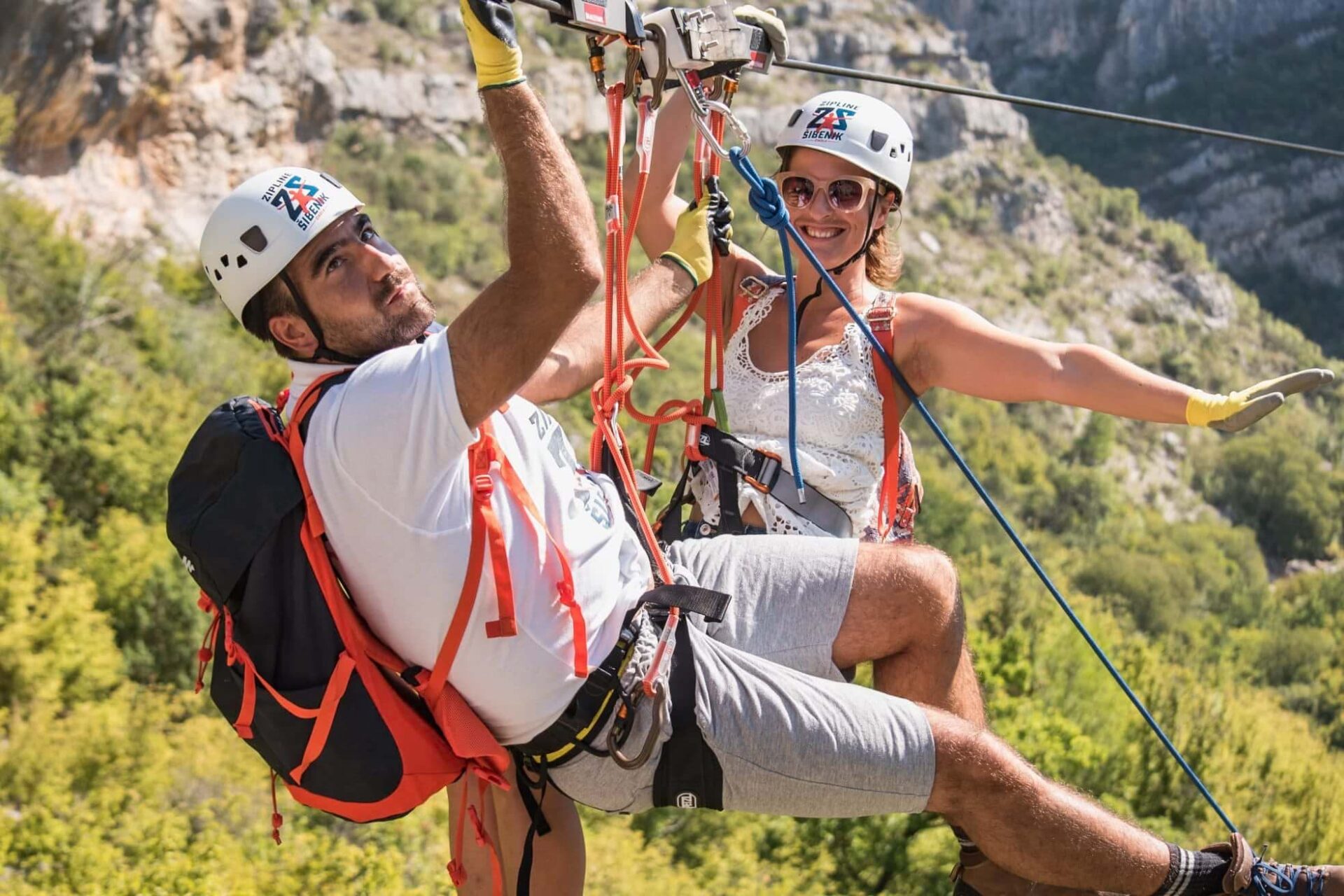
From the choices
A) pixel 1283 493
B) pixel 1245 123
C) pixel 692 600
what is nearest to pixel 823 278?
pixel 692 600

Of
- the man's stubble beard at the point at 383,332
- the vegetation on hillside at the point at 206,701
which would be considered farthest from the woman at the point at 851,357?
the vegetation on hillside at the point at 206,701

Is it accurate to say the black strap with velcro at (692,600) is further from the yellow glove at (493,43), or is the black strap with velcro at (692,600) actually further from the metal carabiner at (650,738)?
the yellow glove at (493,43)

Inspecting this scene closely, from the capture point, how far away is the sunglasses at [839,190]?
3.84 meters

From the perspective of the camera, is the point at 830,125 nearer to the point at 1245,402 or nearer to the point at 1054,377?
the point at 1054,377

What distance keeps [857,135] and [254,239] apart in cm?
183

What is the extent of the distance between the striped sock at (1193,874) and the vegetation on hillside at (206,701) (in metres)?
3.94

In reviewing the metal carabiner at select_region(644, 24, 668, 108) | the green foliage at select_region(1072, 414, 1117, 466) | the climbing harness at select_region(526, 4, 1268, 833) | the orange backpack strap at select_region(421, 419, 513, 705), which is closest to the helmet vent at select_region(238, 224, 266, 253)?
the orange backpack strap at select_region(421, 419, 513, 705)

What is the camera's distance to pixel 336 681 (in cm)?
249

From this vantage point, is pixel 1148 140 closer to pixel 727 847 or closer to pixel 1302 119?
pixel 1302 119

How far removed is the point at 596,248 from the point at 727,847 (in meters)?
7.88

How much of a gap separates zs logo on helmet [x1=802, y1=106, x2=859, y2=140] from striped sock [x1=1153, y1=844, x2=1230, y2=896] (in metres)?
2.10

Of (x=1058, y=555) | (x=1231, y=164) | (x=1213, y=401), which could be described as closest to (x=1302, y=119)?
(x=1231, y=164)

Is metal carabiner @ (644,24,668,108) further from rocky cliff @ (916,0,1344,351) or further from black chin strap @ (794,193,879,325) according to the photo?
rocky cliff @ (916,0,1344,351)

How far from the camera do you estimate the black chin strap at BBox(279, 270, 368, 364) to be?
2684 millimetres
